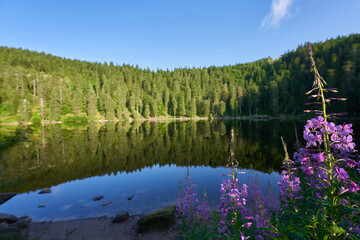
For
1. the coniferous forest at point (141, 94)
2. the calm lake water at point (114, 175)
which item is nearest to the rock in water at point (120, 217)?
the calm lake water at point (114, 175)

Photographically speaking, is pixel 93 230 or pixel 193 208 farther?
pixel 93 230

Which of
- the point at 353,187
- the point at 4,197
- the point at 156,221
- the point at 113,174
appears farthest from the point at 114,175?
the point at 353,187

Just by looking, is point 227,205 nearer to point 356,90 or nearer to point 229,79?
point 356,90

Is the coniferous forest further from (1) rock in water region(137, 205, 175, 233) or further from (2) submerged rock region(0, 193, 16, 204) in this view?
(1) rock in water region(137, 205, 175, 233)

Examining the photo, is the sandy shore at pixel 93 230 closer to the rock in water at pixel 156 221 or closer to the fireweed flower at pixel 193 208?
the rock in water at pixel 156 221

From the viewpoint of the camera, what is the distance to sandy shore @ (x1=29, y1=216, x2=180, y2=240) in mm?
8742

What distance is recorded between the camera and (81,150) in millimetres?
27406

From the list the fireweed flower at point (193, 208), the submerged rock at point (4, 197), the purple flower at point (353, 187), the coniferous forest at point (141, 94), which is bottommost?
the submerged rock at point (4, 197)

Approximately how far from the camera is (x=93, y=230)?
9.32m

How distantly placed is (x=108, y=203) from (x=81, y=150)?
703 inches

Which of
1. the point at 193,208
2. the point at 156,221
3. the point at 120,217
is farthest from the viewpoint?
the point at 120,217

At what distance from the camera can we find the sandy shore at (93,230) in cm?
874

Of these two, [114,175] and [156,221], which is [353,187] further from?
[114,175]

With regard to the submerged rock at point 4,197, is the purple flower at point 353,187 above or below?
above
